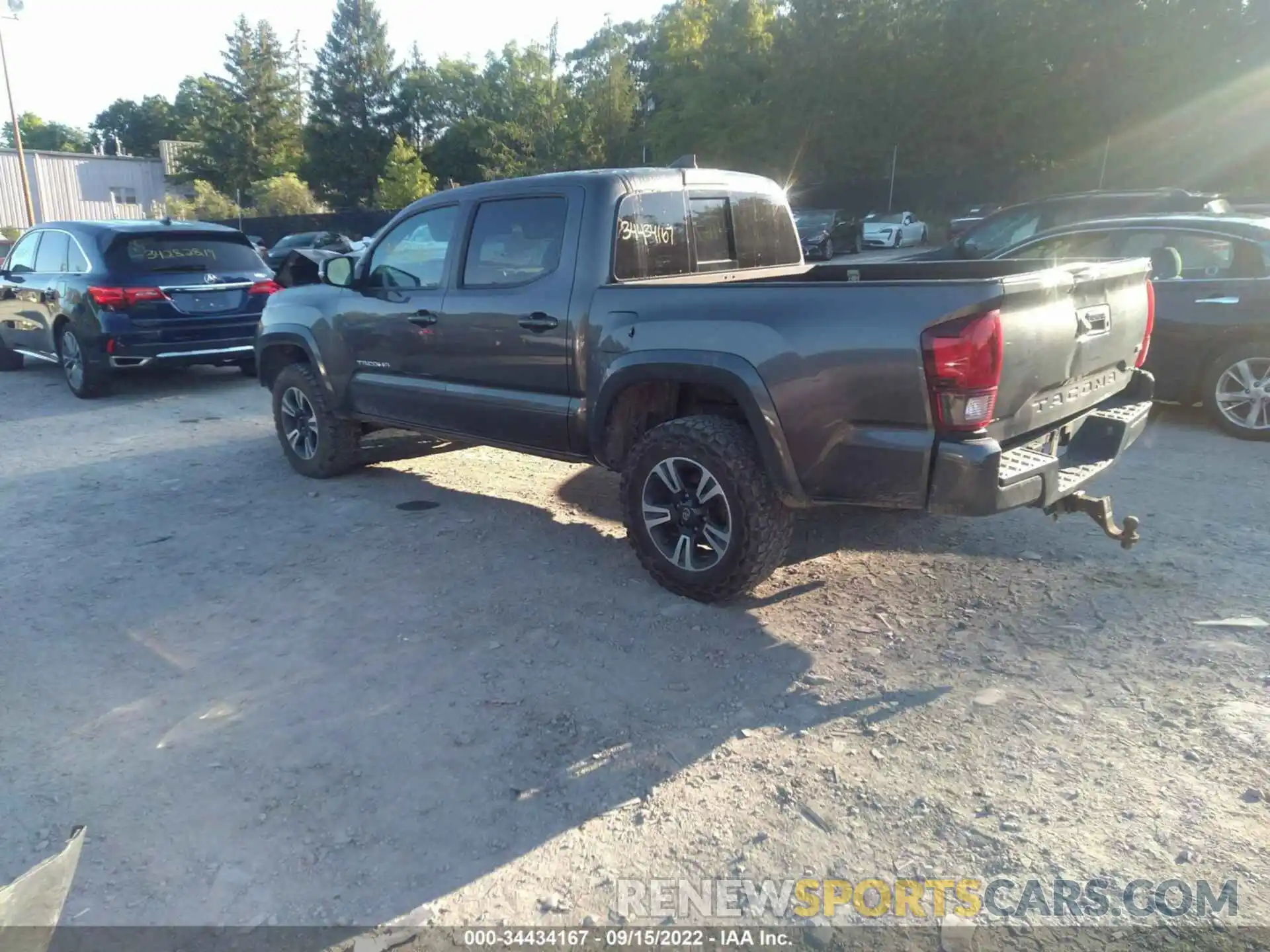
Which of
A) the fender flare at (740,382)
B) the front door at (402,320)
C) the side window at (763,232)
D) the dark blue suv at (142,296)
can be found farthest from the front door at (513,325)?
the dark blue suv at (142,296)

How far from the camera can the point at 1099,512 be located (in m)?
4.11

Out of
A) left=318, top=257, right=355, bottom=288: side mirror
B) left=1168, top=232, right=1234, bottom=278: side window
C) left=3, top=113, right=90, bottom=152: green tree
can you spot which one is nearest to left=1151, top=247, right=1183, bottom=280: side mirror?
left=1168, top=232, right=1234, bottom=278: side window

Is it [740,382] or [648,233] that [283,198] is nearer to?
[648,233]

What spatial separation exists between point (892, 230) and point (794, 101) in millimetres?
13037

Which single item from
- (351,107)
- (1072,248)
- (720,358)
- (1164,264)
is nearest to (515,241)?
(720,358)

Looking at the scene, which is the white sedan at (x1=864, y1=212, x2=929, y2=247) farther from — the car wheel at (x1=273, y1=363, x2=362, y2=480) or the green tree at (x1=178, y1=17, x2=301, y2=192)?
the green tree at (x1=178, y1=17, x2=301, y2=192)

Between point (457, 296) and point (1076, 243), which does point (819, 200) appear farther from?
point (457, 296)

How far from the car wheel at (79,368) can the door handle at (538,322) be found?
6.58 metres

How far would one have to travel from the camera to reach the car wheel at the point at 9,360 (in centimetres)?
1180

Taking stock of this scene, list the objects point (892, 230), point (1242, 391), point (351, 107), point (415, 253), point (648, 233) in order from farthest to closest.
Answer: point (351, 107) < point (892, 230) < point (1242, 391) < point (415, 253) < point (648, 233)

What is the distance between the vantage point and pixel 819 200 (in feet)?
127

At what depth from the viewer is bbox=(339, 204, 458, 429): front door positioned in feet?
18.1

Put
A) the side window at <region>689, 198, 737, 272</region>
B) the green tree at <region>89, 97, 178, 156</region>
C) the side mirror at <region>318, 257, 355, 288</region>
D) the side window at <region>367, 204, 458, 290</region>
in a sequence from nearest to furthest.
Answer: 1. the side window at <region>689, 198, 737, 272</region>
2. the side window at <region>367, 204, 458, 290</region>
3. the side mirror at <region>318, 257, 355, 288</region>
4. the green tree at <region>89, 97, 178, 156</region>

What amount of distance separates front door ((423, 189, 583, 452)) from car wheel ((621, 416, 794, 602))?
0.65 meters
